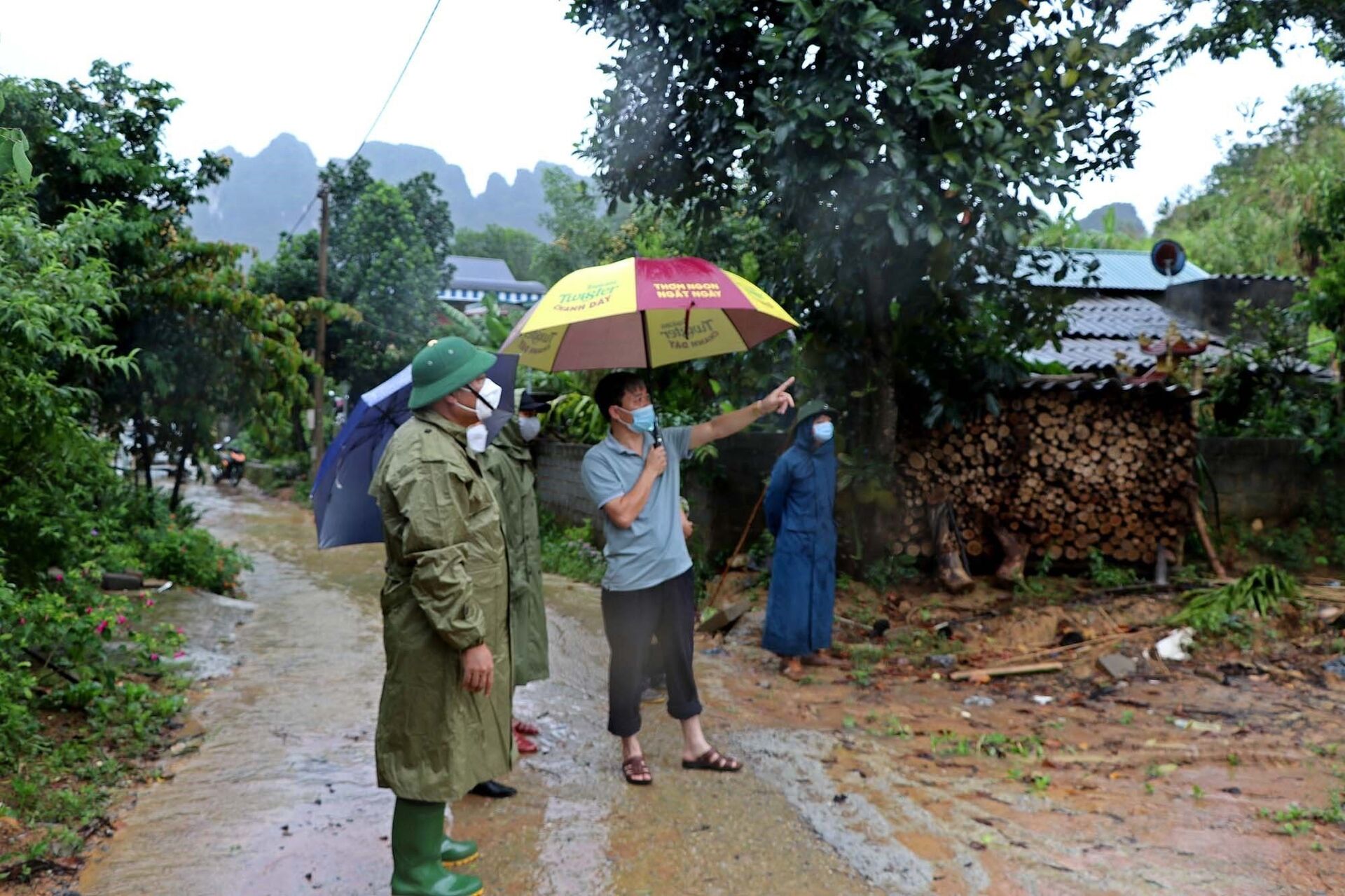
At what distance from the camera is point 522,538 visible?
4770 millimetres

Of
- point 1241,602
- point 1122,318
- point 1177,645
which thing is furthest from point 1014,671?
point 1122,318

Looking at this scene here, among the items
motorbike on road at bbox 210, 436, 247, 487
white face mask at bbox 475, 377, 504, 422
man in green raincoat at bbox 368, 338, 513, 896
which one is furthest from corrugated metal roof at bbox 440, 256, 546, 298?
man in green raincoat at bbox 368, 338, 513, 896

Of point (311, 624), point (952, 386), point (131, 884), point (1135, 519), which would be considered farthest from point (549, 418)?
point (131, 884)

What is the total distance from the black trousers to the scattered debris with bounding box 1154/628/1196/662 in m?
3.58

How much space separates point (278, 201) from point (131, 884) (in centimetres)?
17392

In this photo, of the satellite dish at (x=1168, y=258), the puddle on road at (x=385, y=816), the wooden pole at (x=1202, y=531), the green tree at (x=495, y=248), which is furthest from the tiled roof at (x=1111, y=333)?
the green tree at (x=495, y=248)

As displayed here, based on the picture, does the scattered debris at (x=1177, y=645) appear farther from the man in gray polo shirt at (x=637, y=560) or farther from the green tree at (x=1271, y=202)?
the green tree at (x=1271, y=202)

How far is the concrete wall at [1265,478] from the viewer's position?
31.2 feet

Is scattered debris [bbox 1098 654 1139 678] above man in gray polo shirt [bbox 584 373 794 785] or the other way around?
the other way around

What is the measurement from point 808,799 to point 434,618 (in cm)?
201

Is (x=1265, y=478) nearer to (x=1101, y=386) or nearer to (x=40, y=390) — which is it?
(x=1101, y=386)

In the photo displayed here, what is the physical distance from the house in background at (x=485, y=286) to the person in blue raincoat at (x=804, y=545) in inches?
1317

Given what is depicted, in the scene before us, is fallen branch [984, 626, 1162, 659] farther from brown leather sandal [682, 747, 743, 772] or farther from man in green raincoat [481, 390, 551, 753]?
man in green raincoat [481, 390, 551, 753]

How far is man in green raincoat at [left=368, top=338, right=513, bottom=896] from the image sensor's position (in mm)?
3240
